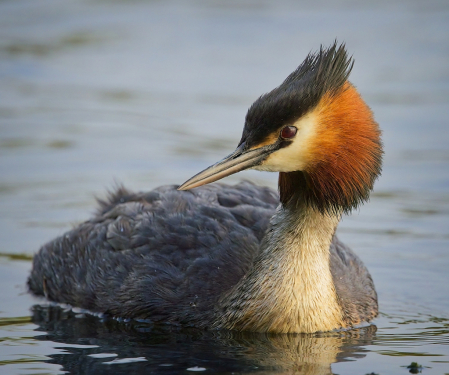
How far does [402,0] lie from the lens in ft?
71.6

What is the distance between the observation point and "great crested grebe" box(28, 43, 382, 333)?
8.07m

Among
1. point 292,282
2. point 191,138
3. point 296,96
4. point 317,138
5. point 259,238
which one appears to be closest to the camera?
point 296,96

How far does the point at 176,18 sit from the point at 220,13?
3.25ft

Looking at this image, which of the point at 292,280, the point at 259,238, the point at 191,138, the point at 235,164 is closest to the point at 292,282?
the point at 292,280

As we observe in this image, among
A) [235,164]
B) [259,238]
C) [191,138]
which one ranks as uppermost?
[191,138]

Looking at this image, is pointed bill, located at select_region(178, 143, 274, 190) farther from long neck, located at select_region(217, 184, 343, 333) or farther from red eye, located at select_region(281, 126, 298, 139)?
long neck, located at select_region(217, 184, 343, 333)

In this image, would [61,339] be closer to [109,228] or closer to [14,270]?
[109,228]

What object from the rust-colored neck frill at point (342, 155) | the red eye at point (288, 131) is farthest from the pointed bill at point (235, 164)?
the rust-colored neck frill at point (342, 155)

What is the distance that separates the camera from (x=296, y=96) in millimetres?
7941

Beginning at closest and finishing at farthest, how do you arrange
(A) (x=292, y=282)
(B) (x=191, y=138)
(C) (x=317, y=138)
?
(C) (x=317, y=138) < (A) (x=292, y=282) < (B) (x=191, y=138)

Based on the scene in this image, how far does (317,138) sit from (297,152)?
0.21 m

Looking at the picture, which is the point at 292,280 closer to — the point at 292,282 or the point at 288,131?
the point at 292,282

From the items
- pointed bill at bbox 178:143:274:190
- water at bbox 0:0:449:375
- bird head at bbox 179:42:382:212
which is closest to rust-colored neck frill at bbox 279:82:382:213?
bird head at bbox 179:42:382:212

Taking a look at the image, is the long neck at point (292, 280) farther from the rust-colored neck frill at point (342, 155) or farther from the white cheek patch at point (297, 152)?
the white cheek patch at point (297, 152)
